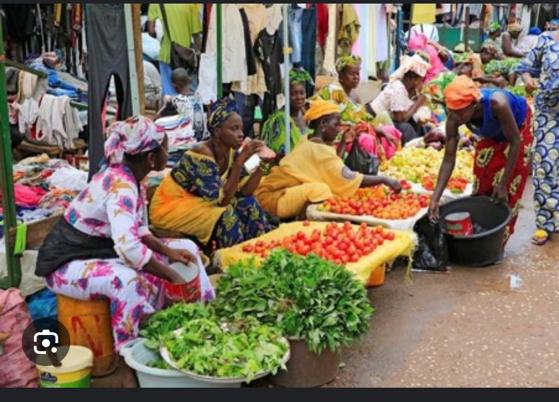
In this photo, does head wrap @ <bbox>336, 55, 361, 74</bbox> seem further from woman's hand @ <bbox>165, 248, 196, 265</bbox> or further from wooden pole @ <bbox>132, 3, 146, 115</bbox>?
woman's hand @ <bbox>165, 248, 196, 265</bbox>

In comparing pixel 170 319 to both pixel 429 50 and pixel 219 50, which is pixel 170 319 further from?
pixel 429 50

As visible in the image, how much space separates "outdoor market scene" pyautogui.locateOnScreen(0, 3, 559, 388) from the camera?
3.56 metres

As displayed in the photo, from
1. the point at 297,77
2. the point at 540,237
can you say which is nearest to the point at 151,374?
the point at 540,237

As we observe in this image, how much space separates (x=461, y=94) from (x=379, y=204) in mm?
990

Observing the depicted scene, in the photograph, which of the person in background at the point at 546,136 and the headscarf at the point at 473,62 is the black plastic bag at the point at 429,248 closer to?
the person in background at the point at 546,136

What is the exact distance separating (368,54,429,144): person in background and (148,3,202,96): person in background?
207 centimetres

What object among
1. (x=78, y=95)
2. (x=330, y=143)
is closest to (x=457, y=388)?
(x=330, y=143)

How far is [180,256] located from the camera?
3818 millimetres

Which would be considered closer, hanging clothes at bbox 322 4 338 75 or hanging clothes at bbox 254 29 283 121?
hanging clothes at bbox 254 29 283 121

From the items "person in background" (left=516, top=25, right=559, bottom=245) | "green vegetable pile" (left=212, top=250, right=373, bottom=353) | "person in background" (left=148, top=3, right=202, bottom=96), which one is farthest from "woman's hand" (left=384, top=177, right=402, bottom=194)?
"person in background" (left=148, top=3, right=202, bottom=96)

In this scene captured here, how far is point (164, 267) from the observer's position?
3627 mm

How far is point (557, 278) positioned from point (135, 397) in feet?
11.5

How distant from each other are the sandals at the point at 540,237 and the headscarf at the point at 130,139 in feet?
13.0

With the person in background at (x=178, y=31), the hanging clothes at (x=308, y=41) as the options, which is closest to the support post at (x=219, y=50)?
the person in background at (x=178, y=31)
